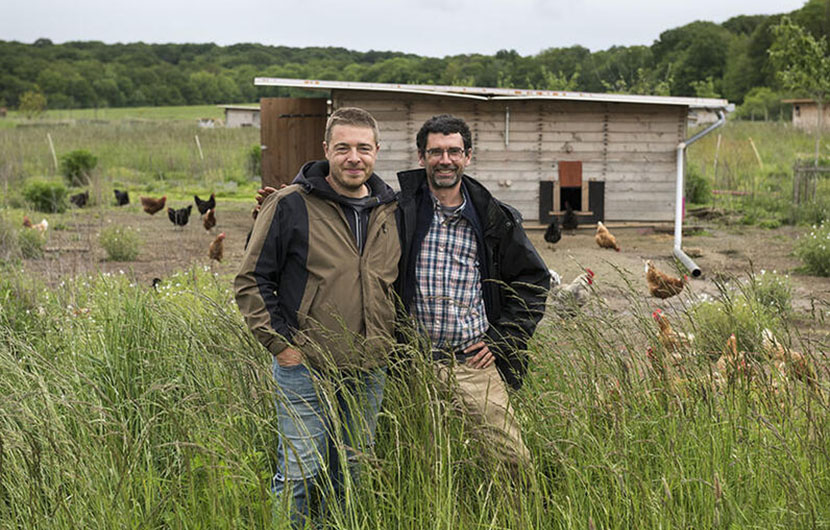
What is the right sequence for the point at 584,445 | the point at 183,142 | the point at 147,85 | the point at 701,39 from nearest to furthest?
the point at 584,445
the point at 183,142
the point at 701,39
the point at 147,85

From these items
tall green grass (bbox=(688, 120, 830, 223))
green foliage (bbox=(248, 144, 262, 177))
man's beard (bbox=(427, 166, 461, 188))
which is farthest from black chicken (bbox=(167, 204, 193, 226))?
green foliage (bbox=(248, 144, 262, 177))

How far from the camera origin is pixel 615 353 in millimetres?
3387

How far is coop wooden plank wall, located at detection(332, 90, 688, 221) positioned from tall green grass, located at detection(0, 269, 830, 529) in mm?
10675

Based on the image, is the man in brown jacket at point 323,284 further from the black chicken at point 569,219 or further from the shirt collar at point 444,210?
the black chicken at point 569,219

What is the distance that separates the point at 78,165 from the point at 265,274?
821 inches

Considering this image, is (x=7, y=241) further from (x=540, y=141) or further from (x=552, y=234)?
(x=540, y=141)

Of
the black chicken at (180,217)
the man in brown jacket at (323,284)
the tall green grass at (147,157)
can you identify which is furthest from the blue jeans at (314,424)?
the tall green grass at (147,157)

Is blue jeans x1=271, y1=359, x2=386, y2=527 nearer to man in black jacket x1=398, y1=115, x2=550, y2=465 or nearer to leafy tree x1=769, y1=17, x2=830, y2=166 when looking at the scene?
man in black jacket x1=398, y1=115, x2=550, y2=465

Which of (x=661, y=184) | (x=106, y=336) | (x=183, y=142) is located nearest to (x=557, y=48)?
(x=183, y=142)

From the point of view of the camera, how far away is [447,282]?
141 inches

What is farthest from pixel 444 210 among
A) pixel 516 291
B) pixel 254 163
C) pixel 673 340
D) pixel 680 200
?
pixel 254 163

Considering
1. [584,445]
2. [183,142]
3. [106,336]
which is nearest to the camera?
[584,445]

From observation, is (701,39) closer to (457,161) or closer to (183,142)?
(183,142)

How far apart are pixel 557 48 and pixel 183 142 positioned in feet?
112
